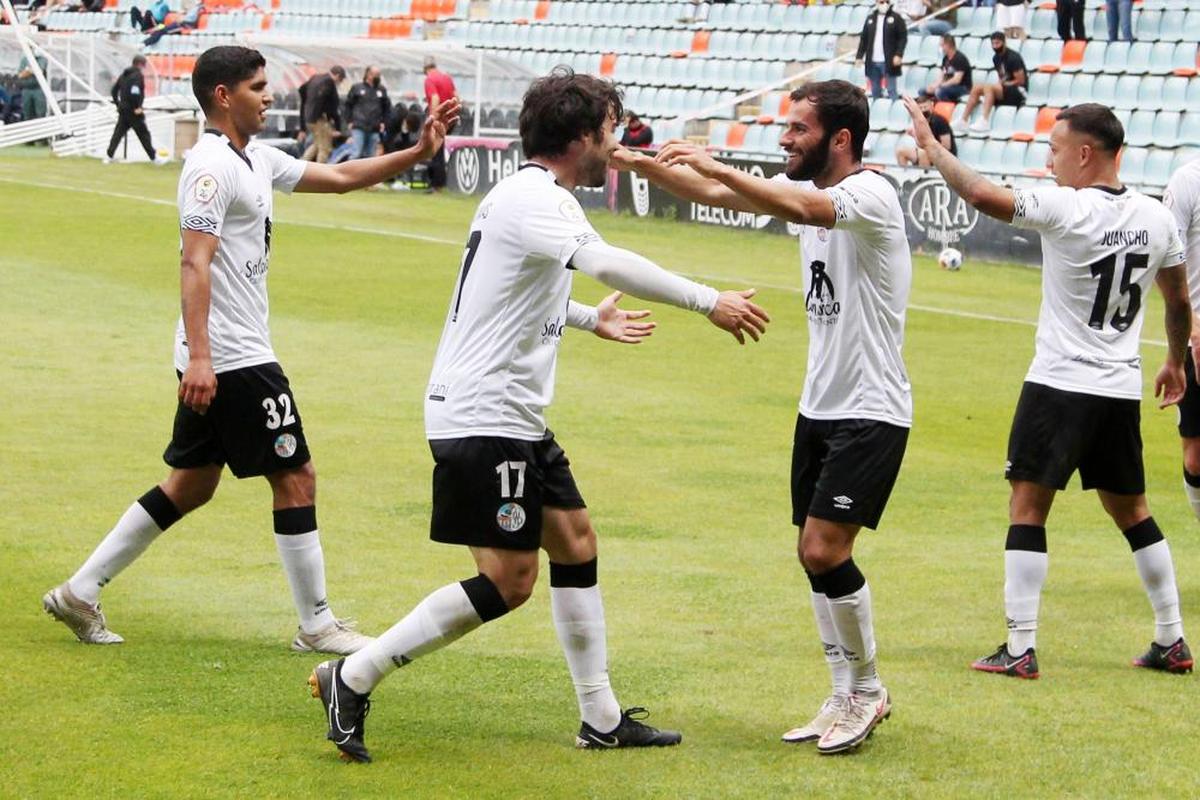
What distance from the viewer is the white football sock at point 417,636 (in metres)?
5.60

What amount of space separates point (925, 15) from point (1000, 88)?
4.82m

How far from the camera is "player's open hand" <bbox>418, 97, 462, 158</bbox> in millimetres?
7176

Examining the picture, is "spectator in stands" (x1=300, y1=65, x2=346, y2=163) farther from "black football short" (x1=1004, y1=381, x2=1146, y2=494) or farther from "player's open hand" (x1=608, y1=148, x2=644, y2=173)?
"player's open hand" (x1=608, y1=148, x2=644, y2=173)

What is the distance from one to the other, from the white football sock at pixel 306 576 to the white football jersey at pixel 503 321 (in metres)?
1.41

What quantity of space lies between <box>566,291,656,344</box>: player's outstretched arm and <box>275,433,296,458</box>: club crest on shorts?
1.32 m

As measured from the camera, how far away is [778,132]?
101 feet

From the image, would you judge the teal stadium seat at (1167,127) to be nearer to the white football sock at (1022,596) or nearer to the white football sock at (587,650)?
the white football sock at (1022,596)

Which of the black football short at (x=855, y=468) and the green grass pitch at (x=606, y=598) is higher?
the black football short at (x=855, y=468)

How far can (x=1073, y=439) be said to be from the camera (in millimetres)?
6973

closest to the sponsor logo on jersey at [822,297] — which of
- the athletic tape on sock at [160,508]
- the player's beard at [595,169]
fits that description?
the player's beard at [595,169]

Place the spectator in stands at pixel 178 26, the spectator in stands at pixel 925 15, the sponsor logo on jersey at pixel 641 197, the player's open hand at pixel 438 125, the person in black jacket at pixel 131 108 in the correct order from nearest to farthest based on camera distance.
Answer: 1. the player's open hand at pixel 438 125
2. the sponsor logo on jersey at pixel 641 197
3. the spectator in stands at pixel 925 15
4. the person in black jacket at pixel 131 108
5. the spectator in stands at pixel 178 26

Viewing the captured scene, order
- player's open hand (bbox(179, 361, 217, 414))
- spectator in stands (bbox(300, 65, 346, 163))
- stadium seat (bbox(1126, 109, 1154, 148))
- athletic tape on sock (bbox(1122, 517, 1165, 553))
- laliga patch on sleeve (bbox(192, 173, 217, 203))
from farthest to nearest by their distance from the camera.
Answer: spectator in stands (bbox(300, 65, 346, 163)) < stadium seat (bbox(1126, 109, 1154, 148)) < athletic tape on sock (bbox(1122, 517, 1165, 553)) < laliga patch on sleeve (bbox(192, 173, 217, 203)) < player's open hand (bbox(179, 361, 217, 414))

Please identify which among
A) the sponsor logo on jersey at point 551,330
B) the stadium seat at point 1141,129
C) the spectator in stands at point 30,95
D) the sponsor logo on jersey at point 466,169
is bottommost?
the spectator in stands at point 30,95

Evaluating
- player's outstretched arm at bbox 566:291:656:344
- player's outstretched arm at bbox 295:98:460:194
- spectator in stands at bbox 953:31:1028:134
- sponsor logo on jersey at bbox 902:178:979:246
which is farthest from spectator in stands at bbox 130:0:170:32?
player's outstretched arm at bbox 566:291:656:344
